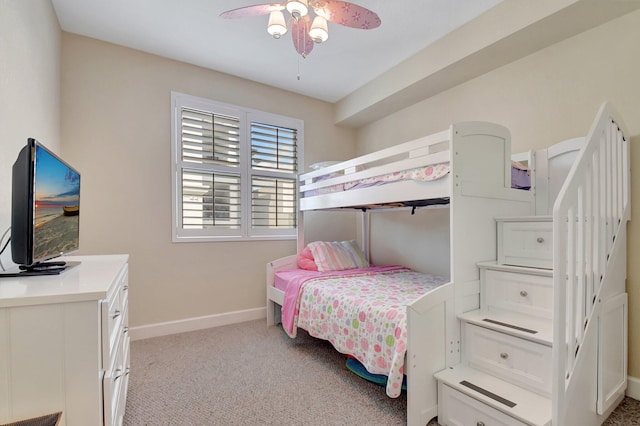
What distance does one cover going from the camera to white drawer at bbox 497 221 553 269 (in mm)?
1620

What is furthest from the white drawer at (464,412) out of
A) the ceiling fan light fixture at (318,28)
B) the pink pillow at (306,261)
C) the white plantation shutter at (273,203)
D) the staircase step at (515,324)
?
the white plantation shutter at (273,203)

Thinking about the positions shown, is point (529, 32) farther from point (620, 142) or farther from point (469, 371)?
point (469, 371)

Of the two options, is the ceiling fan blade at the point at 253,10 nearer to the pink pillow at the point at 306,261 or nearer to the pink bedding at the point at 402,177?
the pink bedding at the point at 402,177

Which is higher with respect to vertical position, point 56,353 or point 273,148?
point 273,148

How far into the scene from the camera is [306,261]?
321cm

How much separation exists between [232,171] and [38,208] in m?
2.12

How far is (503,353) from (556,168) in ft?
4.40

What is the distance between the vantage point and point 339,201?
2.74 meters

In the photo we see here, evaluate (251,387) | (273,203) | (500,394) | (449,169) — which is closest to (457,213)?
(449,169)

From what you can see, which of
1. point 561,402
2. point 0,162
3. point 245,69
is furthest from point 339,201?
point 0,162

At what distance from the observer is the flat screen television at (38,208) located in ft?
3.66

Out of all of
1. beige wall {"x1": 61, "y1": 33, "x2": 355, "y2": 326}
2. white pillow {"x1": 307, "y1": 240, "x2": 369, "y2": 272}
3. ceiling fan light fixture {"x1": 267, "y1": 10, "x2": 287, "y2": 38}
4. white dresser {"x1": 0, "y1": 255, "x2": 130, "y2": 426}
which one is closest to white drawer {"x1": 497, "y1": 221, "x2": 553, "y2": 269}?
white pillow {"x1": 307, "y1": 240, "x2": 369, "y2": 272}

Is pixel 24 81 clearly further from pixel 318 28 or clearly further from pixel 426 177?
pixel 426 177

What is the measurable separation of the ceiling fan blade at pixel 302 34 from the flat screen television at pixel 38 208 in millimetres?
1456
